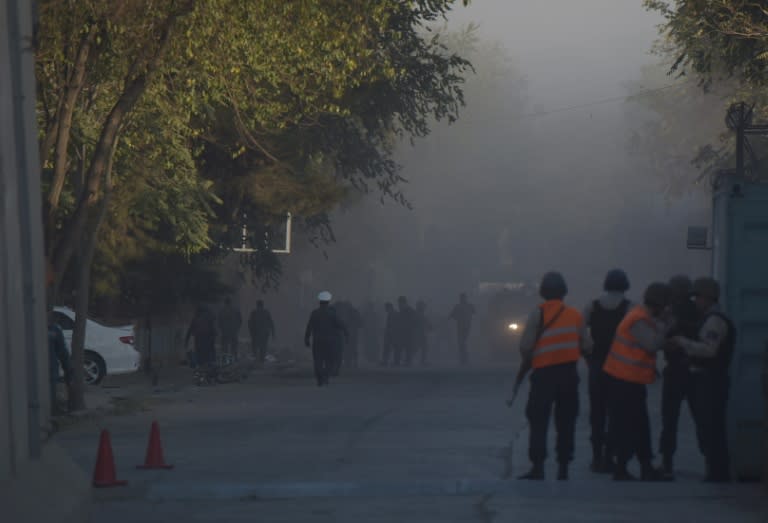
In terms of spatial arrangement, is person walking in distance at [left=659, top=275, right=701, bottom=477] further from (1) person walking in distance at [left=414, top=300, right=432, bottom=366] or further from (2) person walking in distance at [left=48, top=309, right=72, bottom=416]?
(1) person walking in distance at [left=414, top=300, right=432, bottom=366]

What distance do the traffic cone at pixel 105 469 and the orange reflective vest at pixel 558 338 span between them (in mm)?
3566

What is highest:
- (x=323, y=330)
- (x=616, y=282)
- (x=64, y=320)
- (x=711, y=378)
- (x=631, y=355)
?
(x=616, y=282)

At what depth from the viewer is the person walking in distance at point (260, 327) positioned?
39.9m

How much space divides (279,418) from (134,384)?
36.5ft

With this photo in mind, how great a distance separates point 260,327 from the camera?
40.1 meters

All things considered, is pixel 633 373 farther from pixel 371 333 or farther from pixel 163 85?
pixel 371 333

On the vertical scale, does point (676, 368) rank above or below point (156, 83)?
below

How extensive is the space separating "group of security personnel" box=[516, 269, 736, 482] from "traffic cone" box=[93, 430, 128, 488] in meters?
3.38

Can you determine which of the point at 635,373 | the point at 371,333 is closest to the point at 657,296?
the point at 635,373

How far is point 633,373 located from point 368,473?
2433 millimetres

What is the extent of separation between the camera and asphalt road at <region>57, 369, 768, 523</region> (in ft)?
36.9

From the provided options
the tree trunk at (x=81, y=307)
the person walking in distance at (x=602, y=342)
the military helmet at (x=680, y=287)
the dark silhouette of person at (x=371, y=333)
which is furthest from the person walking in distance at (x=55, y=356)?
the dark silhouette of person at (x=371, y=333)

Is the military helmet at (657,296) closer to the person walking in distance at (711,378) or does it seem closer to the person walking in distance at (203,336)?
the person walking in distance at (711,378)

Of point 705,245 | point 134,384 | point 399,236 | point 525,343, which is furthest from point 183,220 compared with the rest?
point 399,236
